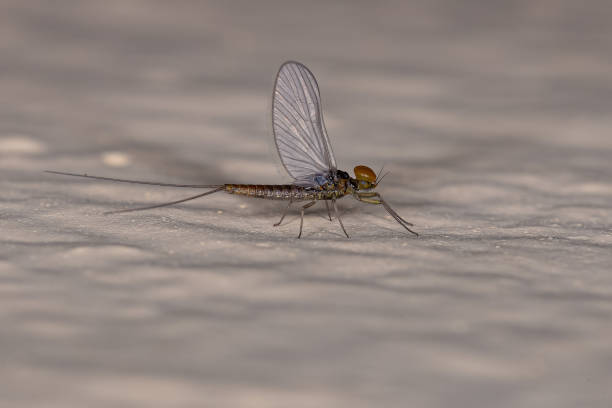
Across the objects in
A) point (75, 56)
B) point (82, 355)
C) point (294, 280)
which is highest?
point (75, 56)

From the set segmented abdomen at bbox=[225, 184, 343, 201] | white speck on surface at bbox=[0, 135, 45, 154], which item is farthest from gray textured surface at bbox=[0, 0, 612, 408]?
segmented abdomen at bbox=[225, 184, 343, 201]

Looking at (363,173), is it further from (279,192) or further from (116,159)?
(116,159)

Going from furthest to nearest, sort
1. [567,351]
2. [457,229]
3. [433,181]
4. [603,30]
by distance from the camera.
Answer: [603,30], [433,181], [457,229], [567,351]

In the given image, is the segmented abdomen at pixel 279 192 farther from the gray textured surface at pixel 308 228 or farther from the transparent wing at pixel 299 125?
the gray textured surface at pixel 308 228

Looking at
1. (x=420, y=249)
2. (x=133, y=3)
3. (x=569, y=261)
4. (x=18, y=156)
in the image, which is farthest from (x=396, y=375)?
(x=133, y=3)

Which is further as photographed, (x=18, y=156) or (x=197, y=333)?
(x=18, y=156)

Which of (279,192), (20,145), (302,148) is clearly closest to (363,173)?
(302,148)

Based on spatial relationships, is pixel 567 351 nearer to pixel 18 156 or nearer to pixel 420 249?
pixel 420 249
